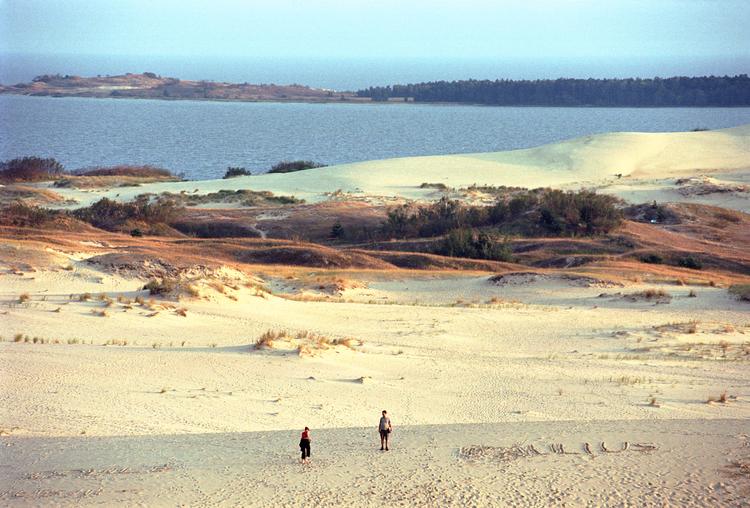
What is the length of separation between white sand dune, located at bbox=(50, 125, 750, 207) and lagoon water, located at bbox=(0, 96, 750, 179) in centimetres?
1875

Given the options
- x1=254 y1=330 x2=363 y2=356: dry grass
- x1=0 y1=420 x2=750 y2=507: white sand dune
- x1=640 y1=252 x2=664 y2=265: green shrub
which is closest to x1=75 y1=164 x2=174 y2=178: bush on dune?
x1=640 y1=252 x2=664 y2=265: green shrub

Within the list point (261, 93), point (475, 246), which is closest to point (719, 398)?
point (475, 246)

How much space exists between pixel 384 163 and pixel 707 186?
72.8 ft

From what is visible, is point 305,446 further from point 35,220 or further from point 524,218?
point 524,218

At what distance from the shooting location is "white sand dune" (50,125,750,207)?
176 feet

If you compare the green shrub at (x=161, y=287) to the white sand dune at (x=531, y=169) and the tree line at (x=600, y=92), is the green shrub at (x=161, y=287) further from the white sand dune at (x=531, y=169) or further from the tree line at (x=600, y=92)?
the tree line at (x=600, y=92)

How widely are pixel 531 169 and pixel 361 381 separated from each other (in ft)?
174

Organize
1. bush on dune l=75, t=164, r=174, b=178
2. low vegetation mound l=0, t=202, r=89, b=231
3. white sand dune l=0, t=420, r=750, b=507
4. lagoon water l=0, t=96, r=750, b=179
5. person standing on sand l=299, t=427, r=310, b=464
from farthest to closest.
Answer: lagoon water l=0, t=96, r=750, b=179, bush on dune l=75, t=164, r=174, b=178, low vegetation mound l=0, t=202, r=89, b=231, person standing on sand l=299, t=427, r=310, b=464, white sand dune l=0, t=420, r=750, b=507

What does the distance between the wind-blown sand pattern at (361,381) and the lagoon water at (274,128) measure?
174 feet

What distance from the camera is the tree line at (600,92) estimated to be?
152625mm

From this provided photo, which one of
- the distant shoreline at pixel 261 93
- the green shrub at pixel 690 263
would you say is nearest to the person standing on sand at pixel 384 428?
the green shrub at pixel 690 263

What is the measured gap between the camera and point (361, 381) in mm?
15344

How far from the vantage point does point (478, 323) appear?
2117cm

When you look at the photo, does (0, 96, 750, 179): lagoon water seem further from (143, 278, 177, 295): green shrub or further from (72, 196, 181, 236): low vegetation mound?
(143, 278, 177, 295): green shrub
